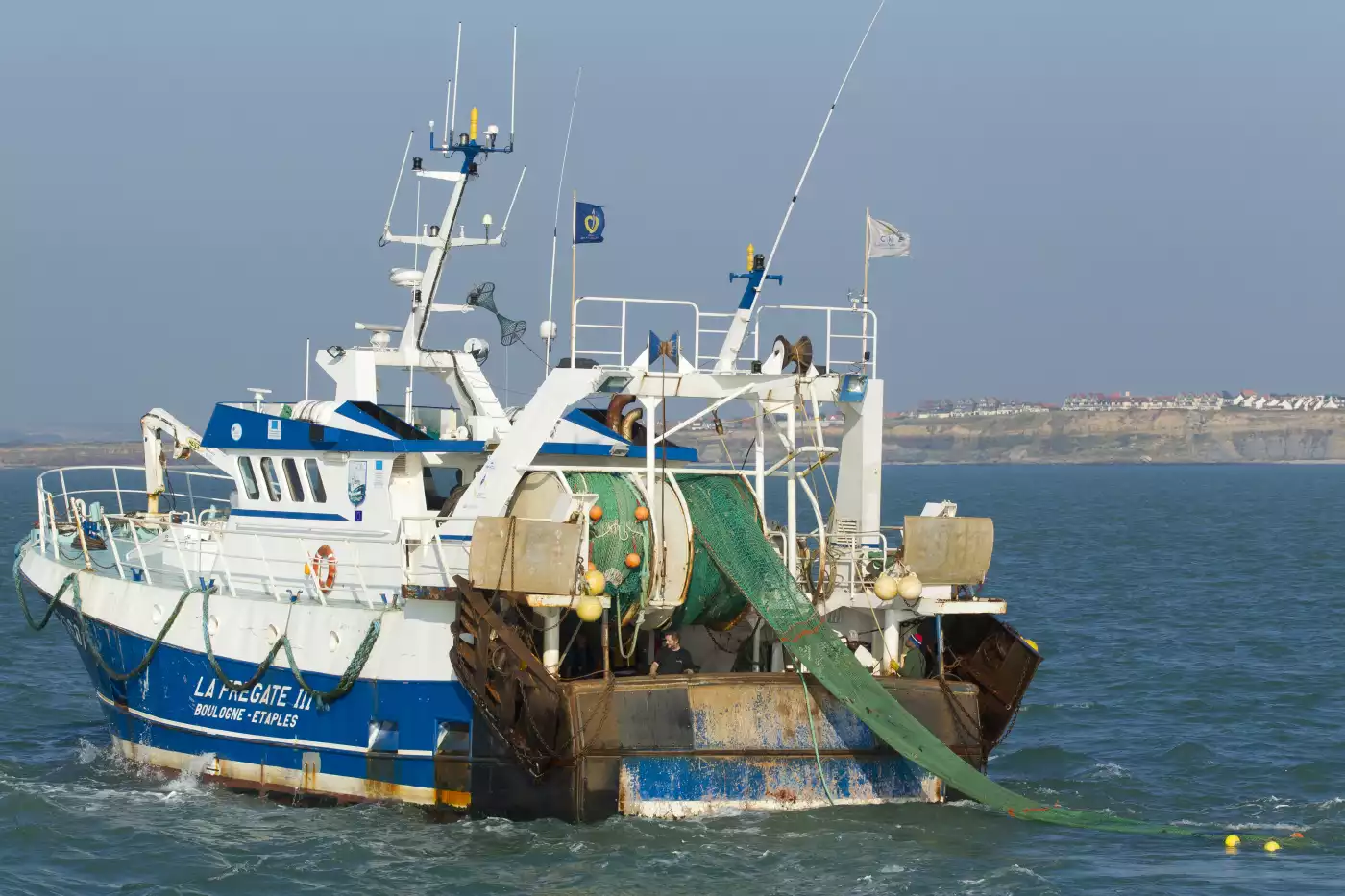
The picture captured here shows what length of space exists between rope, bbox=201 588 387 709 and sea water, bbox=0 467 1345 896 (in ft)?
3.92

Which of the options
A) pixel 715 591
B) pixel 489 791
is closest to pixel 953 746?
pixel 715 591

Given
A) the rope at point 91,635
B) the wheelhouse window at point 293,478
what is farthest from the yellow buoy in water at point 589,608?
the rope at point 91,635

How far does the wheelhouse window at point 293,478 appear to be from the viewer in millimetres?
19453

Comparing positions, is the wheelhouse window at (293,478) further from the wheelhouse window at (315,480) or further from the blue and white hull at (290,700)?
the blue and white hull at (290,700)

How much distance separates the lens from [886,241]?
62.7 feet

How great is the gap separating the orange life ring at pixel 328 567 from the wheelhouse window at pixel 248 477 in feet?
5.14

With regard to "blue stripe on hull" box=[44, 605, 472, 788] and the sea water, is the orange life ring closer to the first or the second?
"blue stripe on hull" box=[44, 605, 472, 788]

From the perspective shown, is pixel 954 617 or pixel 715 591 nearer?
pixel 715 591

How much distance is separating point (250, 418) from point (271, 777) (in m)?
4.18

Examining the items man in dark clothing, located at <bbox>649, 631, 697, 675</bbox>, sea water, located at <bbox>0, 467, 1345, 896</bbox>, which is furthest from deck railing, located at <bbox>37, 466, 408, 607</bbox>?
man in dark clothing, located at <bbox>649, 631, 697, 675</bbox>

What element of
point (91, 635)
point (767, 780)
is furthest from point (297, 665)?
point (767, 780)

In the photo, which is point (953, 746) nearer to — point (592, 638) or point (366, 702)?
point (592, 638)

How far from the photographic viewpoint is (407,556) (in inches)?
687

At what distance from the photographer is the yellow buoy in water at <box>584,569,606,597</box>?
1590 cm
